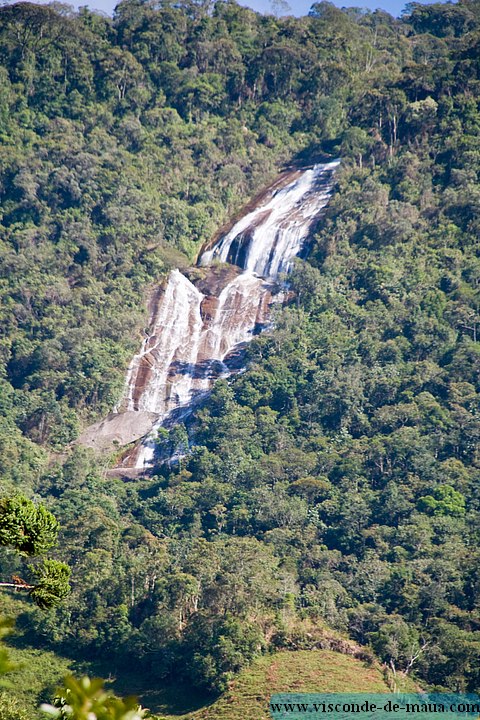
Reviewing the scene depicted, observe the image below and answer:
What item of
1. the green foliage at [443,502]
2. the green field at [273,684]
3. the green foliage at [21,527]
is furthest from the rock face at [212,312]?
the green foliage at [21,527]

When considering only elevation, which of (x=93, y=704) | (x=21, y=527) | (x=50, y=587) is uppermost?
(x=93, y=704)

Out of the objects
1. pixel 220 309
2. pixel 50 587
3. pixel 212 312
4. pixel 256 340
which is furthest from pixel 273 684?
pixel 220 309

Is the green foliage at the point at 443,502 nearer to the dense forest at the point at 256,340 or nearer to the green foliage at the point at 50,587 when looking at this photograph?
the dense forest at the point at 256,340

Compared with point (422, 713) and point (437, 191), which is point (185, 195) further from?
point (422, 713)

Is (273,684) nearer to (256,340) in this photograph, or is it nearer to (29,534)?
(29,534)

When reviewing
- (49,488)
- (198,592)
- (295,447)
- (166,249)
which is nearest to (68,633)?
(198,592)

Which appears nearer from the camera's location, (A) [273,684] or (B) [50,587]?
(B) [50,587]

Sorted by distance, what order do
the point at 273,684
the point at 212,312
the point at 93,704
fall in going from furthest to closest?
the point at 212,312
the point at 273,684
the point at 93,704
